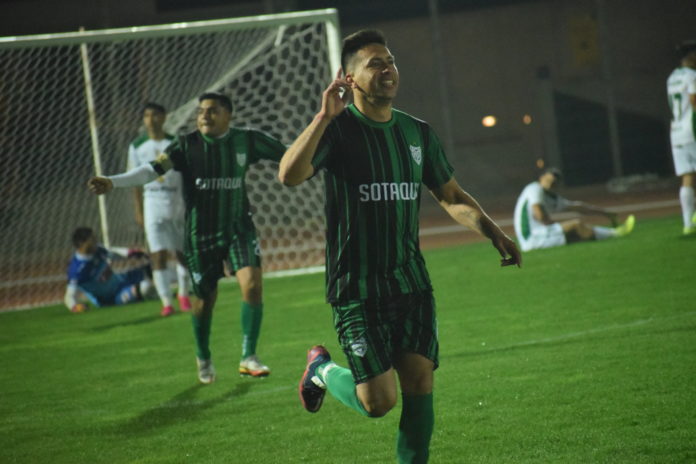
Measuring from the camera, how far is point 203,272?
688cm

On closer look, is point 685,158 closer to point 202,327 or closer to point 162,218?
point 162,218

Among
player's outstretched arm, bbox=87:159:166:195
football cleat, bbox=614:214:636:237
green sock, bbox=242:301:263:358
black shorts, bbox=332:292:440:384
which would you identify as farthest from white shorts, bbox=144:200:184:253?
black shorts, bbox=332:292:440:384

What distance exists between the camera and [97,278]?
13023 millimetres

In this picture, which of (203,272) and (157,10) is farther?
(157,10)

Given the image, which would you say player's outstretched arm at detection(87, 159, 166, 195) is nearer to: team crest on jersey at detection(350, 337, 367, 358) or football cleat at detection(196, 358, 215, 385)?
football cleat at detection(196, 358, 215, 385)

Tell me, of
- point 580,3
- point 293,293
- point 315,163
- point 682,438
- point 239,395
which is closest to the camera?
point 315,163

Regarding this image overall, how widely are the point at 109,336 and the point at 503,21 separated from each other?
19.5m

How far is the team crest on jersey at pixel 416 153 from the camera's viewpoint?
405 centimetres

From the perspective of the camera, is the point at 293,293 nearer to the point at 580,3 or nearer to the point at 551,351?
the point at 551,351

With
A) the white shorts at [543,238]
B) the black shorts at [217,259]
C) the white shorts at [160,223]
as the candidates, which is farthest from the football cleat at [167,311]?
the white shorts at [543,238]

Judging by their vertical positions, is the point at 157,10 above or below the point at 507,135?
above

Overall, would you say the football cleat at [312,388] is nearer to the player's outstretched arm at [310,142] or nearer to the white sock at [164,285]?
the player's outstretched arm at [310,142]

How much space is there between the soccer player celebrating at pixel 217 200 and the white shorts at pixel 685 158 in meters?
6.82

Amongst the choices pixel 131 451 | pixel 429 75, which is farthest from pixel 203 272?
pixel 429 75
